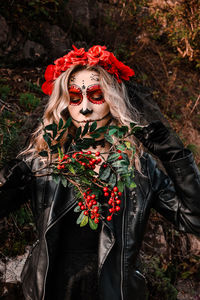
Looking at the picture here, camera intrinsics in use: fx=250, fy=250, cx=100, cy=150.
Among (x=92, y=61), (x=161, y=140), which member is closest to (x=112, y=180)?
(x=161, y=140)

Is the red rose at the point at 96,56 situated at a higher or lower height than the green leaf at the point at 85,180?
higher

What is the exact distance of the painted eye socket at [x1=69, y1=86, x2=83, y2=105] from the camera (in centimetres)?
175

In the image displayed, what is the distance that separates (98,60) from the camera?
1.80 metres

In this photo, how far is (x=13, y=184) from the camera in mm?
1509

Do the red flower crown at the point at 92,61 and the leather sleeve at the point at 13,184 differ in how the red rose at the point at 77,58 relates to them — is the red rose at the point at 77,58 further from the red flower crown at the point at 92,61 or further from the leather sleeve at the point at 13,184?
the leather sleeve at the point at 13,184

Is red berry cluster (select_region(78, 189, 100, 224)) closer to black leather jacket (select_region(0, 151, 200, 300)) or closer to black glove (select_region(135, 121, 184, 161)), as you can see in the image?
black leather jacket (select_region(0, 151, 200, 300))

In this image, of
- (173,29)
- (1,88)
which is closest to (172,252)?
(1,88)

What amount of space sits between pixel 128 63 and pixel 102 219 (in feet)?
11.6

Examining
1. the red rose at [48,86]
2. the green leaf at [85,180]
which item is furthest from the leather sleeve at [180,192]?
the red rose at [48,86]

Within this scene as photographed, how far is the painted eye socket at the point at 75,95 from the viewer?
175cm

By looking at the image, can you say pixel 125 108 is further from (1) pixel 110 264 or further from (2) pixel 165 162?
(1) pixel 110 264

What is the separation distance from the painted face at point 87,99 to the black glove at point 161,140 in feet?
1.30

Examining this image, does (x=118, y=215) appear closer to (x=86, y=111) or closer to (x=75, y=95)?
(x=86, y=111)

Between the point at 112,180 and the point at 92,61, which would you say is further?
the point at 92,61
